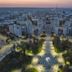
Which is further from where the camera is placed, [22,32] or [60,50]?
[22,32]

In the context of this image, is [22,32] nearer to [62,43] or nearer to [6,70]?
[62,43]

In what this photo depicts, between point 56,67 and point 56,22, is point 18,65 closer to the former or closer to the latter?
point 56,67

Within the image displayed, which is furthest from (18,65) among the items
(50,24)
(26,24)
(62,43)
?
(50,24)

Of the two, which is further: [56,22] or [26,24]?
[56,22]

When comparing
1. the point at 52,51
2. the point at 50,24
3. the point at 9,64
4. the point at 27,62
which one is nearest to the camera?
the point at 9,64

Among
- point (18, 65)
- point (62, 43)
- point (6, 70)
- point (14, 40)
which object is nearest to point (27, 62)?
point (18, 65)

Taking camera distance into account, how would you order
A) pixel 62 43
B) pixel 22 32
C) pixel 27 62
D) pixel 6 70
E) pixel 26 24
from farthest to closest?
pixel 26 24
pixel 22 32
pixel 62 43
pixel 27 62
pixel 6 70

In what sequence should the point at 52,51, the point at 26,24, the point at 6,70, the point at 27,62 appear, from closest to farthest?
the point at 6,70
the point at 27,62
the point at 52,51
the point at 26,24

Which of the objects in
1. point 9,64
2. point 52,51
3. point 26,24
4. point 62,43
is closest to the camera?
point 9,64
